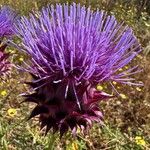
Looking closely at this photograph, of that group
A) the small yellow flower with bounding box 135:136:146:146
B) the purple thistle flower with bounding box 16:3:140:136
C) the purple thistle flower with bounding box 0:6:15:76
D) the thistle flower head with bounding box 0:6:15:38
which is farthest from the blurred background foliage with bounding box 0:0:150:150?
the purple thistle flower with bounding box 16:3:140:136

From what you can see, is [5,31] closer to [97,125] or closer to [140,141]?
[97,125]

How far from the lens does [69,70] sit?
1.77 metres

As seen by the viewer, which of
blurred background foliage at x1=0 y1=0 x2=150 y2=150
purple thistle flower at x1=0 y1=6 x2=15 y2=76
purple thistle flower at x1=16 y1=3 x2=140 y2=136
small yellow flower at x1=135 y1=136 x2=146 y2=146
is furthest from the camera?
small yellow flower at x1=135 y1=136 x2=146 y2=146

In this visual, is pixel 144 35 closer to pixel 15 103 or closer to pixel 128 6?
pixel 128 6

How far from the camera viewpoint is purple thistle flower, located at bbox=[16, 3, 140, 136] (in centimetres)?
176

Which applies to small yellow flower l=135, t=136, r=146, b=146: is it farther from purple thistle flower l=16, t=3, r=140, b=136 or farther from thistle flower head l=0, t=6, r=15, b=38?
purple thistle flower l=16, t=3, r=140, b=136

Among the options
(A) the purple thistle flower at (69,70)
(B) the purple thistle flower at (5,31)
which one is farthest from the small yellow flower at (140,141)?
(A) the purple thistle flower at (69,70)

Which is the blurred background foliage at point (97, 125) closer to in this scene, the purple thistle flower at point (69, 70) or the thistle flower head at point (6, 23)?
the thistle flower head at point (6, 23)

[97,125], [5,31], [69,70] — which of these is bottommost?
[97,125]

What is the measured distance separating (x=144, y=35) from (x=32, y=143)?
125 inches

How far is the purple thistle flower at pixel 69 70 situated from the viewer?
176 centimetres

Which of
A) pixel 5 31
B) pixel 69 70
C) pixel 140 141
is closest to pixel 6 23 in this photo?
pixel 5 31

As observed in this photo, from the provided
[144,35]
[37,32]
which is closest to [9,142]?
[37,32]

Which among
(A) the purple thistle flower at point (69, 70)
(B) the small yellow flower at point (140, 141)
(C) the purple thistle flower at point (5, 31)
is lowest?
(B) the small yellow flower at point (140, 141)
